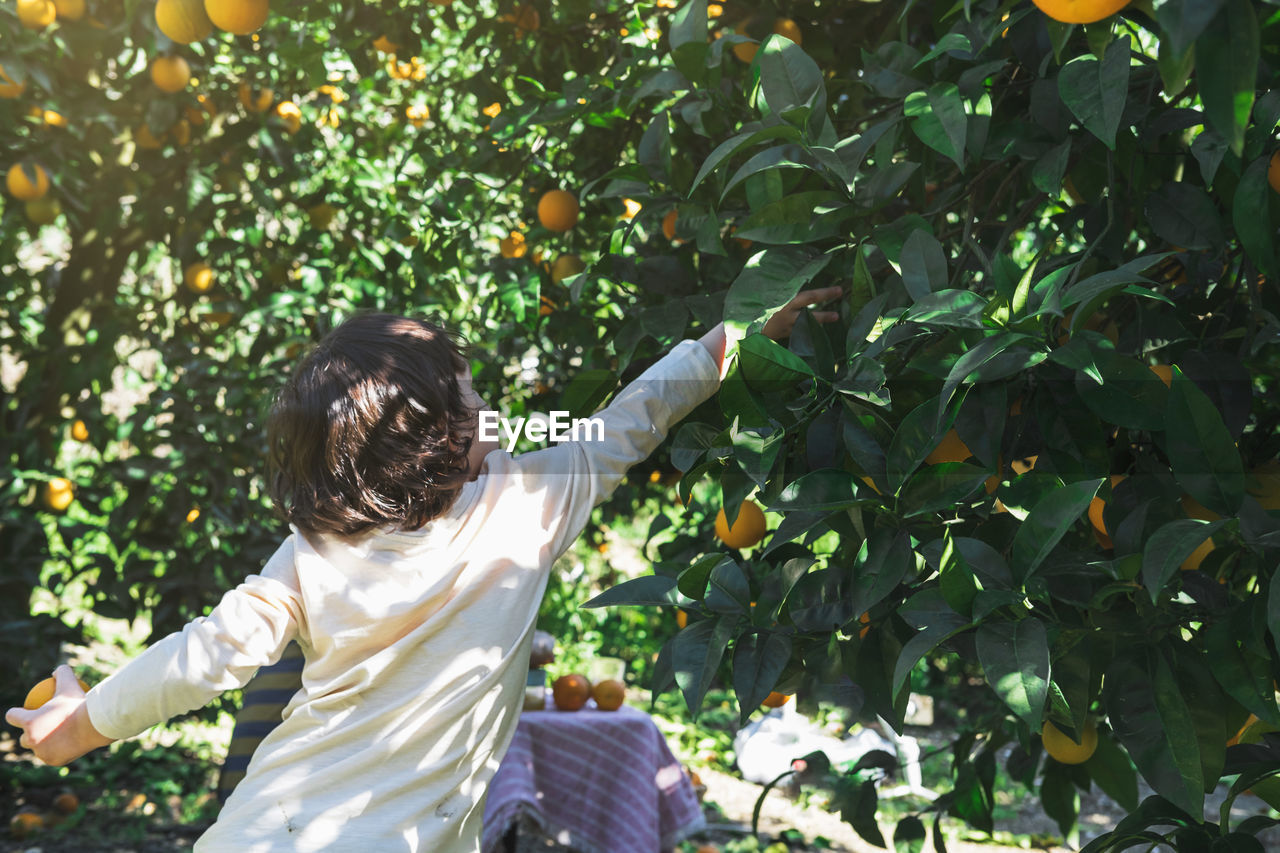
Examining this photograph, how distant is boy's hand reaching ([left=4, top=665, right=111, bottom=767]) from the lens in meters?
1.06

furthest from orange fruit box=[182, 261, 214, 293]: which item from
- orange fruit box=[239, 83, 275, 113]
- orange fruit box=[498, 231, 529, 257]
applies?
orange fruit box=[498, 231, 529, 257]

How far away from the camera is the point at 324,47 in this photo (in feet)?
5.95

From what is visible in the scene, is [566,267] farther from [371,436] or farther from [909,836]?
[909,836]

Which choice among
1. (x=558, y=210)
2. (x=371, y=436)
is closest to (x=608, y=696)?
(x=558, y=210)

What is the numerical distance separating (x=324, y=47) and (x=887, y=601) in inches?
55.4

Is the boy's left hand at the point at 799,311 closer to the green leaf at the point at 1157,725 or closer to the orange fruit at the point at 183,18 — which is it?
the green leaf at the point at 1157,725

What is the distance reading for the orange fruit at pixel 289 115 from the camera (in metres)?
2.79

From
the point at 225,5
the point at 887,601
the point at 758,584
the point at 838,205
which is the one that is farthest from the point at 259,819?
the point at 225,5

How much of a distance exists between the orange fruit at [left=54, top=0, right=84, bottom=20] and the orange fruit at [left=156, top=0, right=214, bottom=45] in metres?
0.58

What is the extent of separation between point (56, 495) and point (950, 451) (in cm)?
238

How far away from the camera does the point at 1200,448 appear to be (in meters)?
0.76

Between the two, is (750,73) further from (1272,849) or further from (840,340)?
(1272,849)

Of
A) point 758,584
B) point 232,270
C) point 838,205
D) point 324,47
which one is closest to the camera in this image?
point 838,205

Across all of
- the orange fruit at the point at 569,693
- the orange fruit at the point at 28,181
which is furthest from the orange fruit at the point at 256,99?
the orange fruit at the point at 569,693
